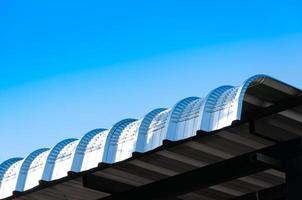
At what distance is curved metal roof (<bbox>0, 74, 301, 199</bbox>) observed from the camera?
15.6 metres

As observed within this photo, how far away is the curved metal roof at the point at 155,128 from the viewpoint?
51.3ft

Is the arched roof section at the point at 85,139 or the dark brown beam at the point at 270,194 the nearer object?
the arched roof section at the point at 85,139

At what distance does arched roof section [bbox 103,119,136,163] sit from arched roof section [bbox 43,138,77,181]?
2.10 meters

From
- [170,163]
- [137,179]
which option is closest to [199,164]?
[170,163]

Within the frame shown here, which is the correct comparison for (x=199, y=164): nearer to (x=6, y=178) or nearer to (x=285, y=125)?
(x=285, y=125)

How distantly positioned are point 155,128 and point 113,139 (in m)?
1.43

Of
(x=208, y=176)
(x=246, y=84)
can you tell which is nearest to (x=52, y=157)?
(x=208, y=176)

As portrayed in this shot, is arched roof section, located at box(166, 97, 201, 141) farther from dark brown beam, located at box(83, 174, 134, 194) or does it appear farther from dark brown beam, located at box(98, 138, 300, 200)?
dark brown beam, located at box(83, 174, 134, 194)

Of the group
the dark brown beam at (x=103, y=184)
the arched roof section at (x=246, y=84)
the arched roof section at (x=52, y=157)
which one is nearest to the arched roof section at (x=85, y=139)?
the arched roof section at (x=52, y=157)

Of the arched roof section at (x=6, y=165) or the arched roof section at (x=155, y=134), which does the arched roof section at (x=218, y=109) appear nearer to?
the arched roof section at (x=155, y=134)

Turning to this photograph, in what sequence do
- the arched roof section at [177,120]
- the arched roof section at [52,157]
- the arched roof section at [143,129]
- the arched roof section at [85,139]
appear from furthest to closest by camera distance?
the arched roof section at [52,157]
the arched roof section at [85,139]
the arched roof section at [143,129]
the arched roof section at [177,120]

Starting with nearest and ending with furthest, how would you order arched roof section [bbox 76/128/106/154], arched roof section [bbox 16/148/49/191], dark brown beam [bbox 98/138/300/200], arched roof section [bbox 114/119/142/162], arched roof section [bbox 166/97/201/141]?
arched roof section [bbox 166/97/201/141] < arched roof section [bbox 114/119/142/162] < dark brown beam [bbox 98/138/300/200] < arched roof section [bbox 76/128/106/154] < arched roof section [bbox 16/148/49/191]

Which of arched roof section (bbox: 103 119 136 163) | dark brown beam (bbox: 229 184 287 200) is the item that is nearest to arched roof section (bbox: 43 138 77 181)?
arched roof section (bbox: 103 119 136 163)

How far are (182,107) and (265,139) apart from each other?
7.15 feet
